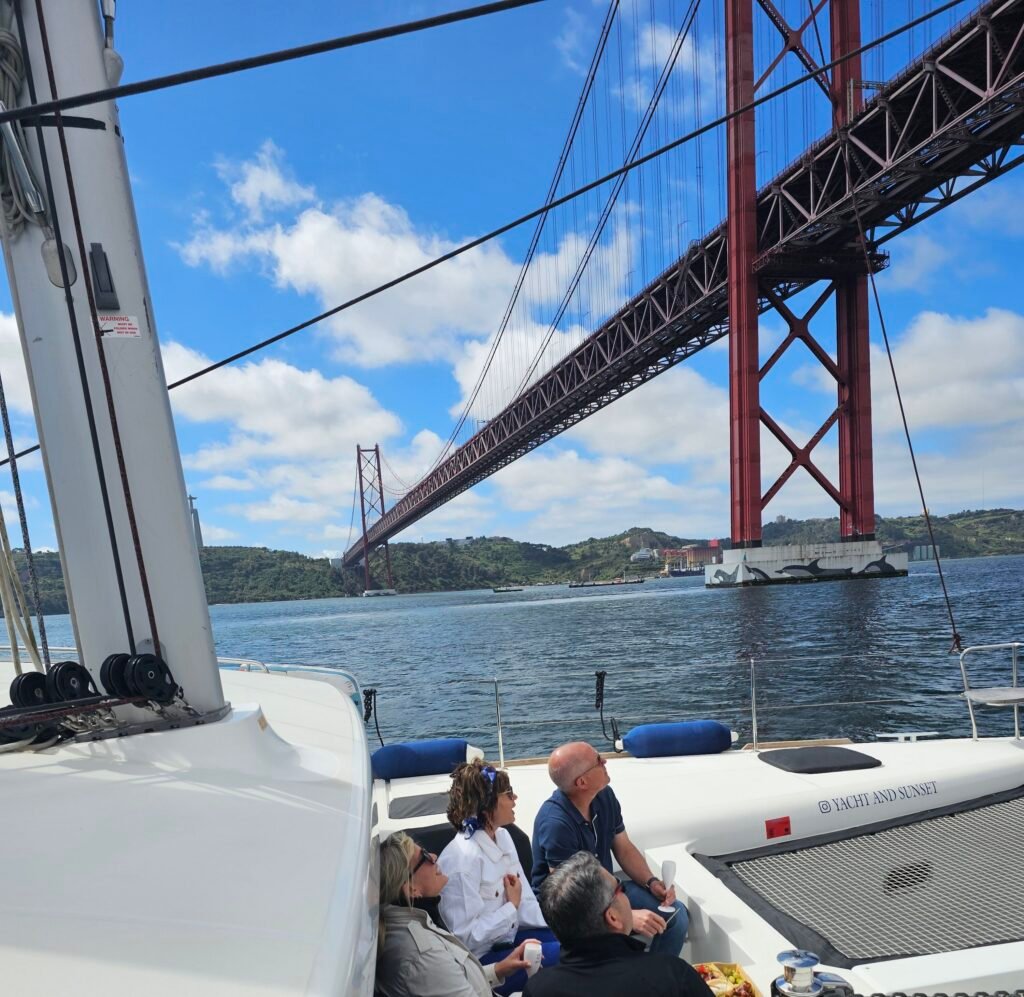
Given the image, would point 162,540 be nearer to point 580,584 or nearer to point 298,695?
point 298,695

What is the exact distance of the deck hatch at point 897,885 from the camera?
2146 millimetres

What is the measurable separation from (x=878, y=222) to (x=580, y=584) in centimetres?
4662

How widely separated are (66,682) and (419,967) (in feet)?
3.00

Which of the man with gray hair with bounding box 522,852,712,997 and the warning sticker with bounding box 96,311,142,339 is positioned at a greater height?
the warning sticker with bounding box 96,311,142,339

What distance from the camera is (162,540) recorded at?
5.87ft

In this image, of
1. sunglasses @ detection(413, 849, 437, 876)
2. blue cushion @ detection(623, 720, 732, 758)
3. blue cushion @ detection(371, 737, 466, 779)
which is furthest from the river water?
sunglasses @ detection(413, 849, 437, 876)

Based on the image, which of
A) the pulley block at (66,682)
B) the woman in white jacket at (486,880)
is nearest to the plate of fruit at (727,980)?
the woman in white jacket at (486,880)

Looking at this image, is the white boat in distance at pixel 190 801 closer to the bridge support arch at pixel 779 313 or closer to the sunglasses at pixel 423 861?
the sunglasses at pixel 423 861

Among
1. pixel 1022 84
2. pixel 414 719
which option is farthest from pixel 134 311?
pixel 1022 84

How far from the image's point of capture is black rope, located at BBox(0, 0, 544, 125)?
142 centimetres

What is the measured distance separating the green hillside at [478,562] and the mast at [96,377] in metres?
39.9

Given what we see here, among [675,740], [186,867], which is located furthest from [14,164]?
[675,740]

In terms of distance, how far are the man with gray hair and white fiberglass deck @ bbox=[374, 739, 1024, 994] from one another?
65 centimetres

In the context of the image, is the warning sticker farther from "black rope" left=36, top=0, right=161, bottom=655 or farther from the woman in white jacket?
the woman in white jacket
